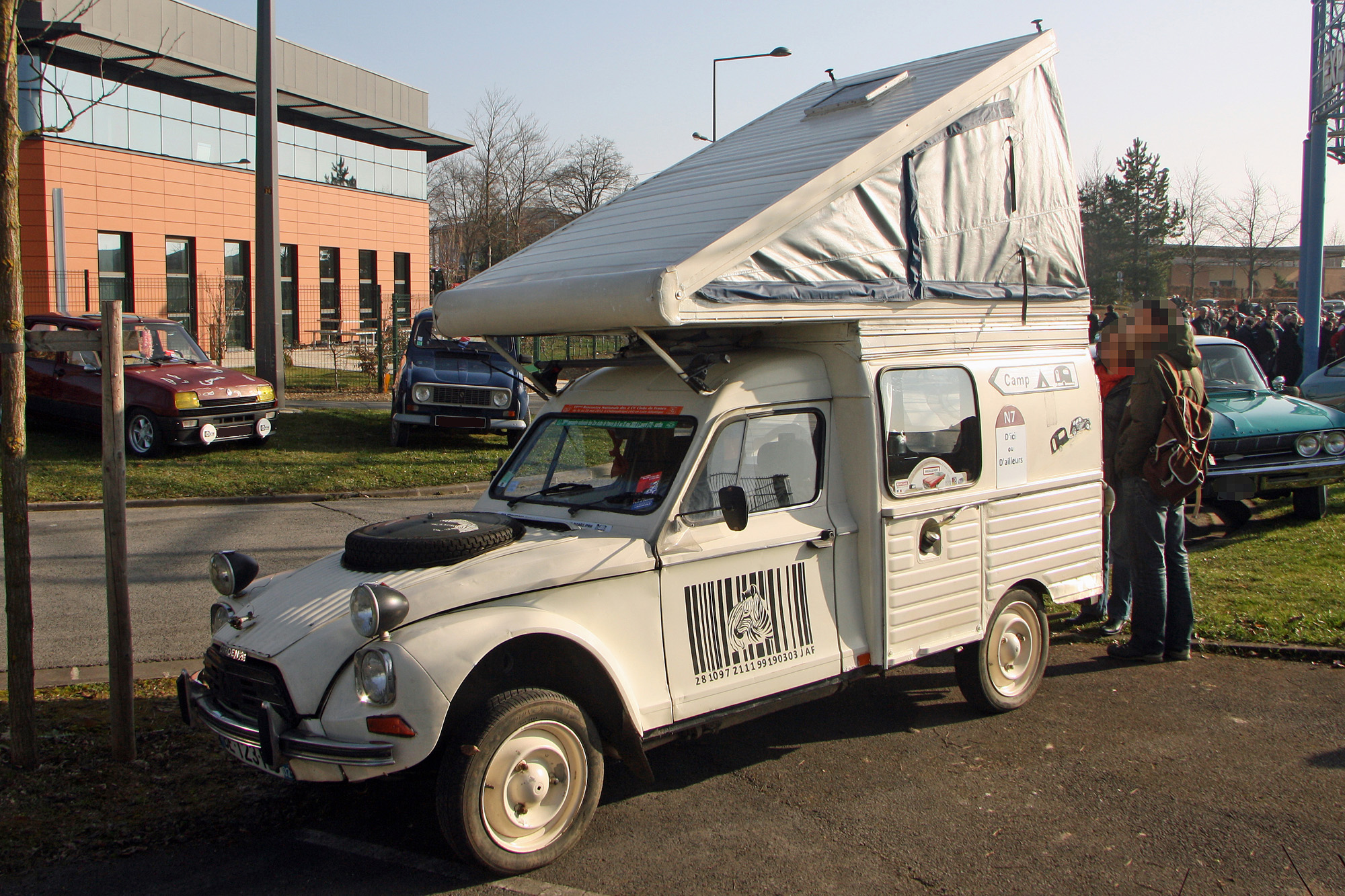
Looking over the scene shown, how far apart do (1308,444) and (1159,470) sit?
16.1 ft

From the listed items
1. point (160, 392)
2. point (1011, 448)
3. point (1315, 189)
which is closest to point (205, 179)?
point (160, 392)

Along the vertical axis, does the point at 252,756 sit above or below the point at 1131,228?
below

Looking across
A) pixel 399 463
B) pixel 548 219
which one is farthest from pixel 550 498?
pixel 548 219

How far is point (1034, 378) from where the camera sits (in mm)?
5746

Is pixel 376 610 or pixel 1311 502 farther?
pixel 1311 502

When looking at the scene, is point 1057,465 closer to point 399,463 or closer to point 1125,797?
point 1125,797

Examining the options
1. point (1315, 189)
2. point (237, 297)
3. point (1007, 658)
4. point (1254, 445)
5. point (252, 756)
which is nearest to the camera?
point (252, 756)

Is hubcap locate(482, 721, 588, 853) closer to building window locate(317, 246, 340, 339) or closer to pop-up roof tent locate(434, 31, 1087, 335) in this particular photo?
pop-up roof tent locate(434, 31, 1087, 335)

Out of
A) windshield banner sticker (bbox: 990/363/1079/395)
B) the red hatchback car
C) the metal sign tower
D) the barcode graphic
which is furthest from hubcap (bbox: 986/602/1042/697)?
the metal sign tower

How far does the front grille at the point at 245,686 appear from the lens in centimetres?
382

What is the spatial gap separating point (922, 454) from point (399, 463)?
10002 millimetres

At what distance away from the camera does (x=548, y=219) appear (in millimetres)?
50781

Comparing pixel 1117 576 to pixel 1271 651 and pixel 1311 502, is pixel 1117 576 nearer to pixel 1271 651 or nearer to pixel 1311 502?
pixel 1271 651

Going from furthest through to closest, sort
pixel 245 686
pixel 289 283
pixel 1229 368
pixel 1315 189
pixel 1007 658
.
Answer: pixel 289 283
pixel 1315 189
pixel 1229 368
pixel 1007 658
pixel 245 686
